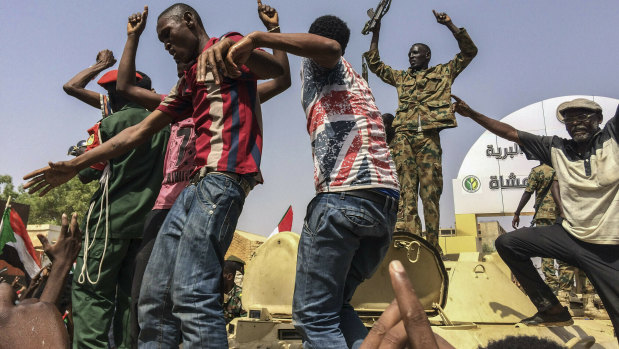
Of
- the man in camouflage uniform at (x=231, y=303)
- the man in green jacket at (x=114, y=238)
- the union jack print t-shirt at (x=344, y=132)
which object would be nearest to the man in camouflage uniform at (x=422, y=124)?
the man in camouflage uniform at (x=231, y=303)

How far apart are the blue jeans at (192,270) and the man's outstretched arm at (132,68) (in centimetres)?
140

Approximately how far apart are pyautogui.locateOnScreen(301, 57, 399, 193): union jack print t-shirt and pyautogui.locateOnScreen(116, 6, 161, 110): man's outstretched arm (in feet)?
4.72

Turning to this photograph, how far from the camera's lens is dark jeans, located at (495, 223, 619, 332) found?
3939 mm

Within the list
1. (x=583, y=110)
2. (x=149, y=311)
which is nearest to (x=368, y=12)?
(x=583, y=110)

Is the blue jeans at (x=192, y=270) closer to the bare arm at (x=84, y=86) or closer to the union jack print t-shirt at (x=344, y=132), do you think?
the union jack print t-shirt at (x=344, y=132)

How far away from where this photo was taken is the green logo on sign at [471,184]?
1236 inches

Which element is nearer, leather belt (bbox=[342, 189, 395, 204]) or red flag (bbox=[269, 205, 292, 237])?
leather belt (bbox=[342, 189, 395, 204])

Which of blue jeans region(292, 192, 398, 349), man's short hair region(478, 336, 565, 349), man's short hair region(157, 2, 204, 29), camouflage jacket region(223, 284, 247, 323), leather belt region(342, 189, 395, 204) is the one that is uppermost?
man's short hair region(157, 2, 204, 29)

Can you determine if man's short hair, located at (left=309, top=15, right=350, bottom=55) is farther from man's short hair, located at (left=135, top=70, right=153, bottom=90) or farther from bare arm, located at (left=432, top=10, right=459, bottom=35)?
bare arm, located at (left=432, top=10, right=459, bottom=35)

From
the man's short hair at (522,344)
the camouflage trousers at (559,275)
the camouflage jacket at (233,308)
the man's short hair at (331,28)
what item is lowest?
the camouflage trousers at (559,275)

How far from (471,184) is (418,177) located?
26786mm

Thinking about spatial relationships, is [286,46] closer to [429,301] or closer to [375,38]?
[429,301]

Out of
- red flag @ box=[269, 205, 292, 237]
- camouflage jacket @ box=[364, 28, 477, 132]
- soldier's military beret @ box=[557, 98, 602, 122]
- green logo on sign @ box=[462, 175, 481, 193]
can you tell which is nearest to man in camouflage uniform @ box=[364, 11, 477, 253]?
camouflage jacket @ box=[364, 28, 477, 132]

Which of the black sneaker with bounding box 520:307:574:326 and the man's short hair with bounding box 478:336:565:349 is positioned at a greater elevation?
the man's short hair with bounding box 478:336:565:349
